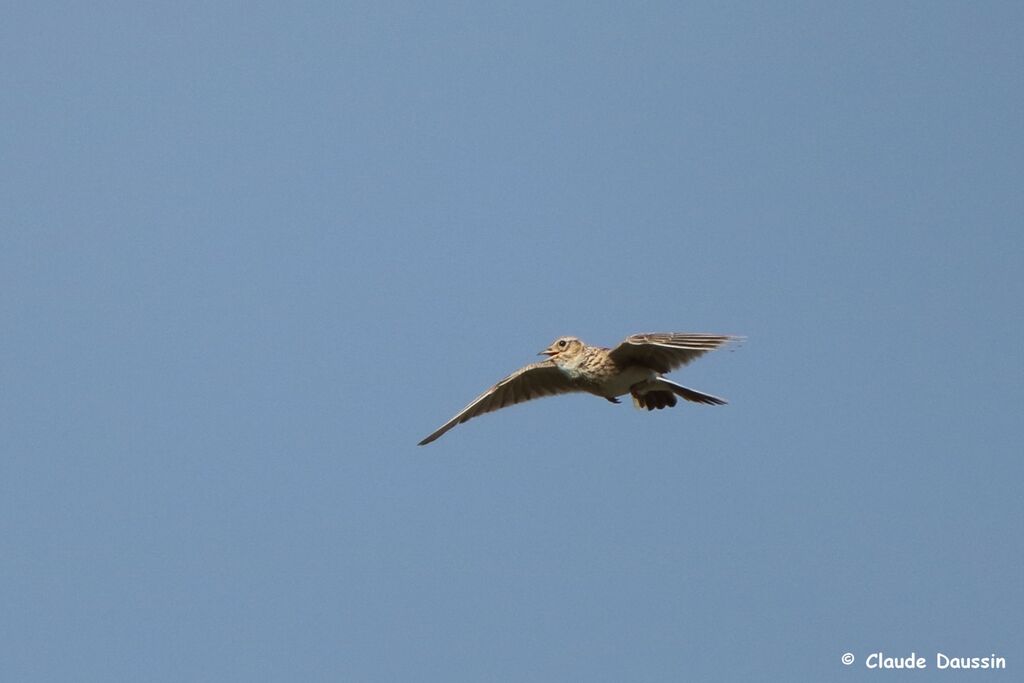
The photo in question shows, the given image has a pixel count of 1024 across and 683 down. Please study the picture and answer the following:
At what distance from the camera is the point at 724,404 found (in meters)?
29.4

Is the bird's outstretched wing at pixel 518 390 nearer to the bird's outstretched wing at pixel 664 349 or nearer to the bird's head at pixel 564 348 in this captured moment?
the bird's head at pixel 564 348

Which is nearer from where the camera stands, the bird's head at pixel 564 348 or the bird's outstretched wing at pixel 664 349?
the bird's outstretched wing at pixel 664 349

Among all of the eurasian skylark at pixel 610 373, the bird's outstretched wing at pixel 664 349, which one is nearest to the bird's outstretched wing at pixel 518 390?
the eurasian skylark at pixel 610 373

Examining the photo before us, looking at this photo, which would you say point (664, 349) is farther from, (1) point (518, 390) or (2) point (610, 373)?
(1) point (518, 390)

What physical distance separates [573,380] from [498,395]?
1.72m

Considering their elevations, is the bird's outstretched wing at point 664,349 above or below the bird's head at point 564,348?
below

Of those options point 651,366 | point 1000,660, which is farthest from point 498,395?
point 1000,660

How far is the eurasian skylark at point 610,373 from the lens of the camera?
27.8 meters

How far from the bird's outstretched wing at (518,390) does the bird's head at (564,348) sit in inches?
13.8

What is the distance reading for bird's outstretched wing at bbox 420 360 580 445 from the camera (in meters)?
30.5

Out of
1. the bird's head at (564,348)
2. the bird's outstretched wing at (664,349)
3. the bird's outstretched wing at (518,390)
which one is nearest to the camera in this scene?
the bird's outstretched wing at (664,349)

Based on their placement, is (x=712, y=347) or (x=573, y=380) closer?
(x=712, y=347)

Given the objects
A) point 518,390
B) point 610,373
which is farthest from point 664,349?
point 518,390

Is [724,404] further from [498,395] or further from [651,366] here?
[498,395]
